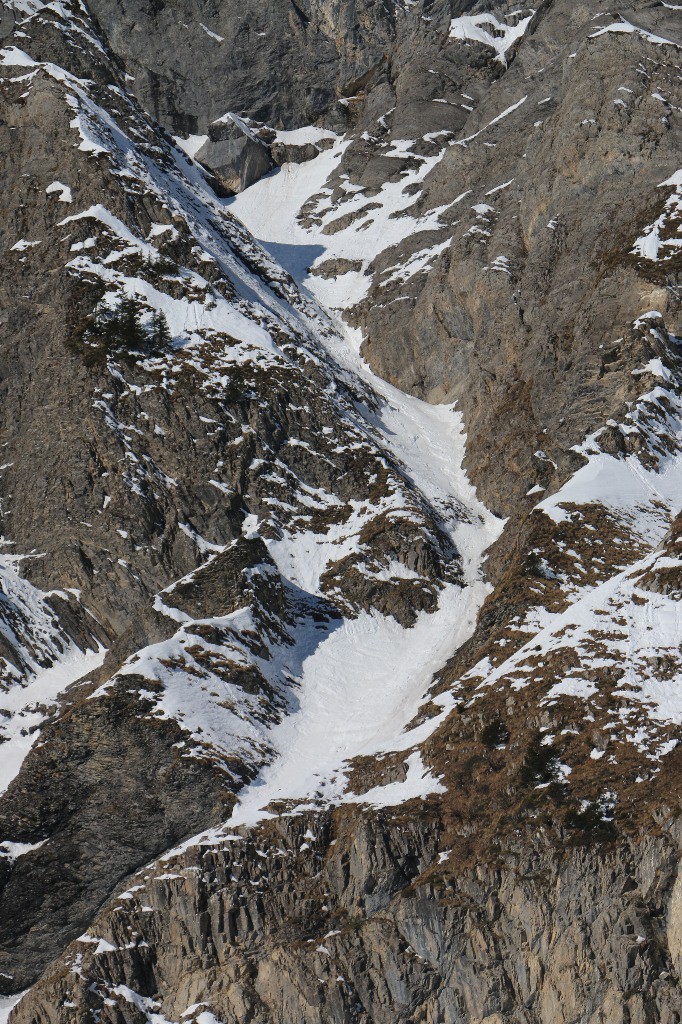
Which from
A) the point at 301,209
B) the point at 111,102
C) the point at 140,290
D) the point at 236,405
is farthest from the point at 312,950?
the point at 301,209

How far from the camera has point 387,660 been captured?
90.2m

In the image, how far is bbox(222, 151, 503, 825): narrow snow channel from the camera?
75.2 meters

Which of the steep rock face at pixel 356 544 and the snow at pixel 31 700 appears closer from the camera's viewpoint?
the steep rock face at pixel 356 544

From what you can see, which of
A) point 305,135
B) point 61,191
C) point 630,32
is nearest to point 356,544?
point 61,191

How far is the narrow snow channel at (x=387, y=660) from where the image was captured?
75.2 meters

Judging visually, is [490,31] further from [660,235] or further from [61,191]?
[61,191]

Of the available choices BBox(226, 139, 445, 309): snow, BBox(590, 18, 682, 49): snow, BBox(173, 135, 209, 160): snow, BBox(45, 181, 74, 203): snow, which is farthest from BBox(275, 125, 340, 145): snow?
BBox(45, 181, 74, 203): snow

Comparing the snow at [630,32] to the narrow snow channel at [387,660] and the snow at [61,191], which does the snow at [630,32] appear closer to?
the narrow snow channel at [387,660]

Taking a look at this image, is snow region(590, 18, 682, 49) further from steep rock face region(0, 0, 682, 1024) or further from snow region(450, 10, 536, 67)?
snow region(450, 10, 536, 67)

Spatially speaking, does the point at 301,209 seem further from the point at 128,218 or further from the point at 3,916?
the point at 3,916

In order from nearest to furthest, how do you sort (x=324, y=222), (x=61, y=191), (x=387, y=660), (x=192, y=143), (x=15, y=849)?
(x=15, y=849) < (x=387, y=660) < (x=61, y=191) < (x=324, y=222) < (x=192, y=143)

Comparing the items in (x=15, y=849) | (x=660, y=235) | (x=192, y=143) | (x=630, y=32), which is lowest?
(x=15, y=849)

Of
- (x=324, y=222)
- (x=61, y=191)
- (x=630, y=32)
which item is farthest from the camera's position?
(x=324, y=222)

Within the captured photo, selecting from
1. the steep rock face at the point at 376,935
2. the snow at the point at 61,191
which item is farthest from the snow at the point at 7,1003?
the snow at the point at 61,191
